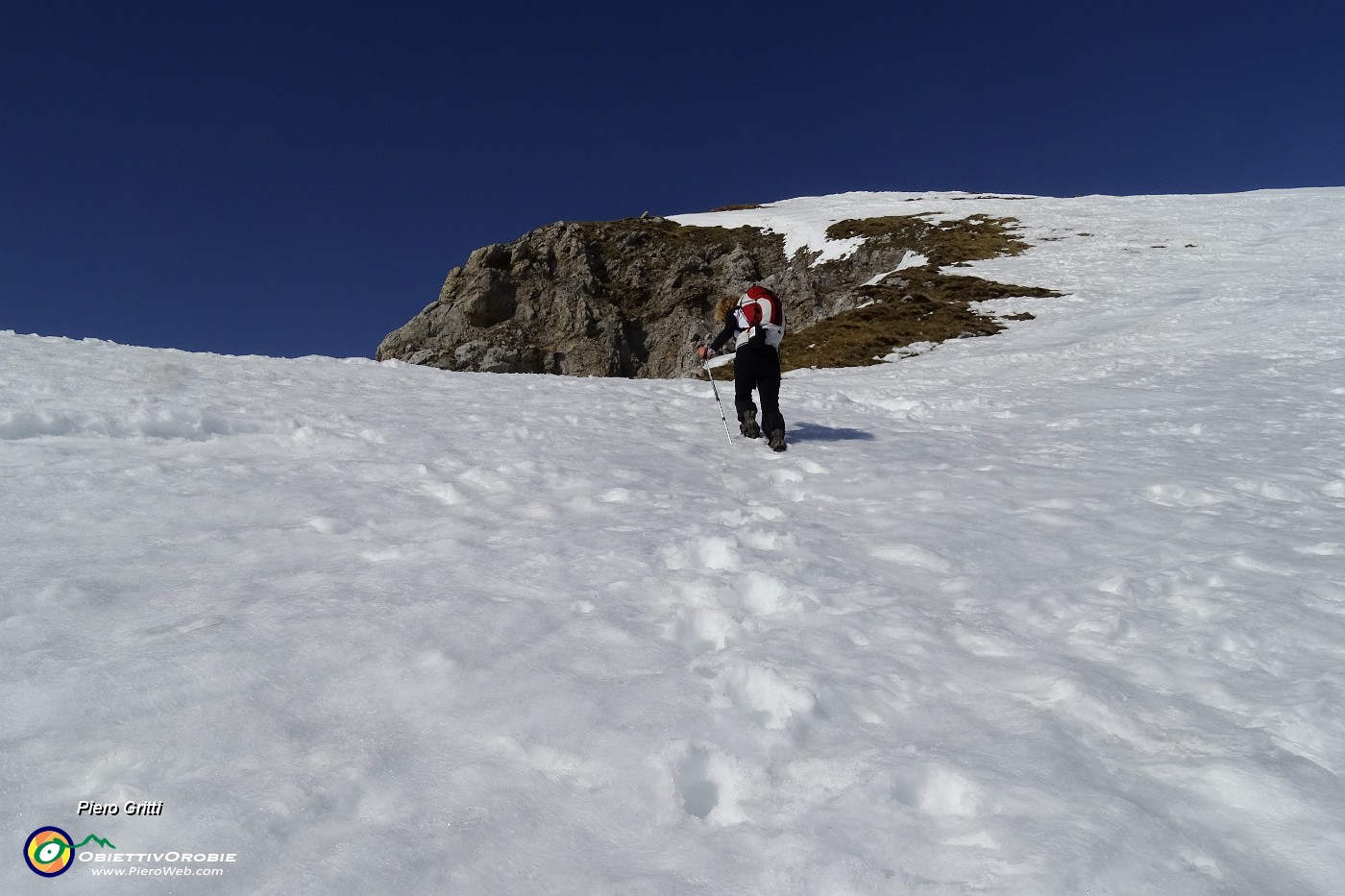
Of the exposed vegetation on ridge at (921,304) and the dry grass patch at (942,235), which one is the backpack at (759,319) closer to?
the exposed vegetation on ridge at (921,304)

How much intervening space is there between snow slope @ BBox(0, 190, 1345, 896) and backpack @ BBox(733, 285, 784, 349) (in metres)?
1.75

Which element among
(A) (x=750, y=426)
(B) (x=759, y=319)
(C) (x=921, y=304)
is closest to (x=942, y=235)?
(C) (x=921, y=304)

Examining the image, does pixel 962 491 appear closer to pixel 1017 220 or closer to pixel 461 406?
pixel 461 406

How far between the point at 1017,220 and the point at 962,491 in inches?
1483

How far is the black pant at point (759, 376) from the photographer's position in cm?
877

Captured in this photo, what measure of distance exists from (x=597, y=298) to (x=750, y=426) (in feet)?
131

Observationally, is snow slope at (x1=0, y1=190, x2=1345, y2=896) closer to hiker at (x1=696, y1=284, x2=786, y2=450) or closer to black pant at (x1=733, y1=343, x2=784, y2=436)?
black pant at (x1=733, y1=343, x2=784, y2=436)

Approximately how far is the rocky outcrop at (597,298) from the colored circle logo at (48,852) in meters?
40.8

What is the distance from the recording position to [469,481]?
6203mm

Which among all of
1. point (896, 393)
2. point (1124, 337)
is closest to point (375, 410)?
point (896, 393)

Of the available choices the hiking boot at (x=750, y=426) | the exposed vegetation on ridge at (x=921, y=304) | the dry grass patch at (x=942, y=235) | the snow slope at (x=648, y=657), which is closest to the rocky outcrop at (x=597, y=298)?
the dry grass patch at (x=942, y=235)

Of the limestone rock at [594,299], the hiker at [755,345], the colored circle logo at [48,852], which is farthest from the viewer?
the limestone rock at [594,299]

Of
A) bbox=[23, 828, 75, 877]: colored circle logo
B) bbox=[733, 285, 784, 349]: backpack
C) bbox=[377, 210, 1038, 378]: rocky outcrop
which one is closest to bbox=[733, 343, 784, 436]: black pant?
bbox=[733, 285, 784, 349]: backpack

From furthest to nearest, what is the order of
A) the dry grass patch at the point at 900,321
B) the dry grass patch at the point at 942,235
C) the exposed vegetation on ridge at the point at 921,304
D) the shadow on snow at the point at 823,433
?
the dry grass patch at the point at 942,235 → the exposed vegetation on ridge at the point at 921,304 → the dry grass patch at the point at 900,321 → the shadow on snow at the point at 823,433
